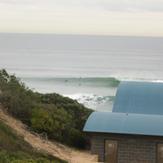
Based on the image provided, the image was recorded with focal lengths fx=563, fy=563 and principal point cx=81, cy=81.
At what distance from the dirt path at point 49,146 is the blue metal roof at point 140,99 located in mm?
2803

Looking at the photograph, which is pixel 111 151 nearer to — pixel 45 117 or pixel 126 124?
pixel 126 124

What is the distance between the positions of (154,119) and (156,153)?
158cm

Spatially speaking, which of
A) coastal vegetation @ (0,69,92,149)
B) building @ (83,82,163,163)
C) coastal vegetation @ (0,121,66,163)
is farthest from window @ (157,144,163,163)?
coastal vegetation @ (0,69,92,149)

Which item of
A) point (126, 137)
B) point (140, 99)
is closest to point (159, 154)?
point (126, 137)

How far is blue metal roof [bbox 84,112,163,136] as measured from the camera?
2133 centimetres

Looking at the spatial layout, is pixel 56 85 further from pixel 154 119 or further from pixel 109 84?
pixel 154 119

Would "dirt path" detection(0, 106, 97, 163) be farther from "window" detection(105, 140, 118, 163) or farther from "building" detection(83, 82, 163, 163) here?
"building" detection(83, 82, 163, 163)

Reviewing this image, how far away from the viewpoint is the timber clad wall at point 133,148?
21.4m

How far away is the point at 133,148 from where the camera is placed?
21547mm

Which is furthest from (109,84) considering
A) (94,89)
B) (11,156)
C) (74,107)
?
(11,156)

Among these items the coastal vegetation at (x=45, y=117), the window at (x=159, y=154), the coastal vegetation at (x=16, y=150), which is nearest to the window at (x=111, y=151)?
the window at (x=159, y=154)

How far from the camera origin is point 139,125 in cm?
2175

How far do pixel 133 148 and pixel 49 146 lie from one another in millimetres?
3642

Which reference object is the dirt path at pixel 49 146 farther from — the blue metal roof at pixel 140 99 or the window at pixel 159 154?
the blue metal roof at pixel 140 99
